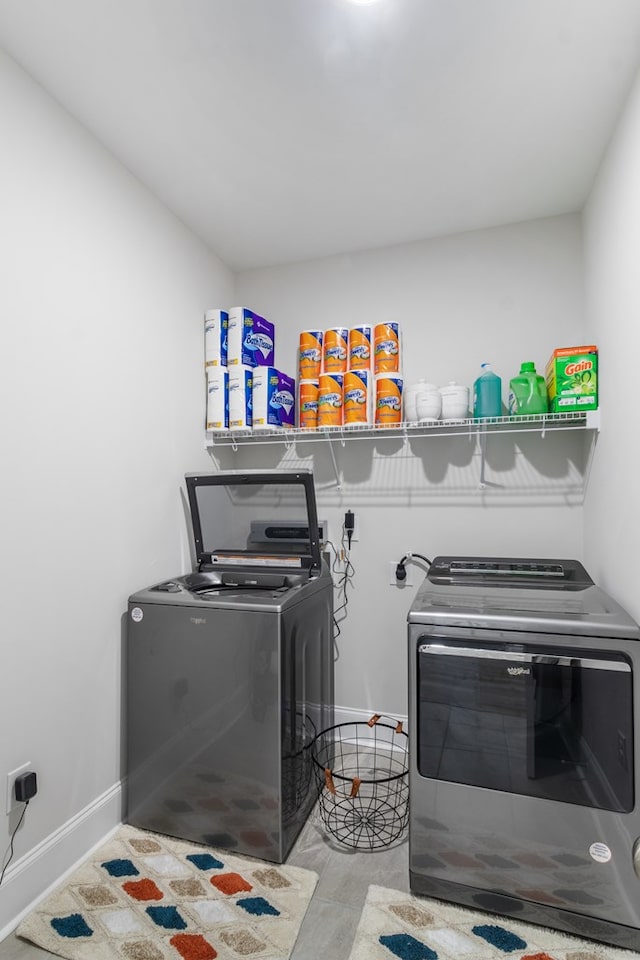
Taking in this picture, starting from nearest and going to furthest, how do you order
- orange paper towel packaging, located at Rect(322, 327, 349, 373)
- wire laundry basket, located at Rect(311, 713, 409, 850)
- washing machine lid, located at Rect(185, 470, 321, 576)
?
wire laundry basket, located at Rect(311, 713, 409, 850)
washing machine lid, located at Rect(185, 470, 321, 576)
orange paper towel packaging, located at Rect(322, 327, 349, 373)

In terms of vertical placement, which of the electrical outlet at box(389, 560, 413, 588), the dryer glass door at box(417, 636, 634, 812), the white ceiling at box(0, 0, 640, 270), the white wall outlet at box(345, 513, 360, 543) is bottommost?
the dryer glass door at box(417, 636, 634, 812)

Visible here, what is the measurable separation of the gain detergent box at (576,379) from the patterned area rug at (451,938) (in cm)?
167

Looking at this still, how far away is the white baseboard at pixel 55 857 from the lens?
1435mm

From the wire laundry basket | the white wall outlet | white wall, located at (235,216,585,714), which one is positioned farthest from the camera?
the white wall outlet

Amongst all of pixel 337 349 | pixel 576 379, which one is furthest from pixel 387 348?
pixel 576 379

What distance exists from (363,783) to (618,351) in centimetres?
187

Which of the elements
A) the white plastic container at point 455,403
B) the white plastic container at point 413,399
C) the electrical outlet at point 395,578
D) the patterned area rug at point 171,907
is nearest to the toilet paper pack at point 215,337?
the white plastic container at point 413,399

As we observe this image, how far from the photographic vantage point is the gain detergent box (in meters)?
1.94

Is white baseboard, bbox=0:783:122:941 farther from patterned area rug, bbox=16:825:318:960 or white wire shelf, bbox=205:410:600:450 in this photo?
white wire shelf, bbox=205:410:600:450

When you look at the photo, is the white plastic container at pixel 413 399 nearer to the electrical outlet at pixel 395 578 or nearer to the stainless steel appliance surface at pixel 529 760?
the electrical outlet at pixel 395 578

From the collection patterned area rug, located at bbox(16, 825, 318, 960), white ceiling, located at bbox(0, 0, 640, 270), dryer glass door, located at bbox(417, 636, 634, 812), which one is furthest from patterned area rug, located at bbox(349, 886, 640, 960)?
white ceiling, located at bbox(0, 0, 640, 270)

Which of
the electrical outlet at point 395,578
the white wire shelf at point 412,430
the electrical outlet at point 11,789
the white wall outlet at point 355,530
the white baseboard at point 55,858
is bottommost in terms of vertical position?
the white baseboard at point 55,858

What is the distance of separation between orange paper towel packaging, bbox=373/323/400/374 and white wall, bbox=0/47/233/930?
95cm

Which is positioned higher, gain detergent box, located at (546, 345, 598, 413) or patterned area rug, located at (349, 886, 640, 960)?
gain detergent box, located at (546, 345, 598, 413)
